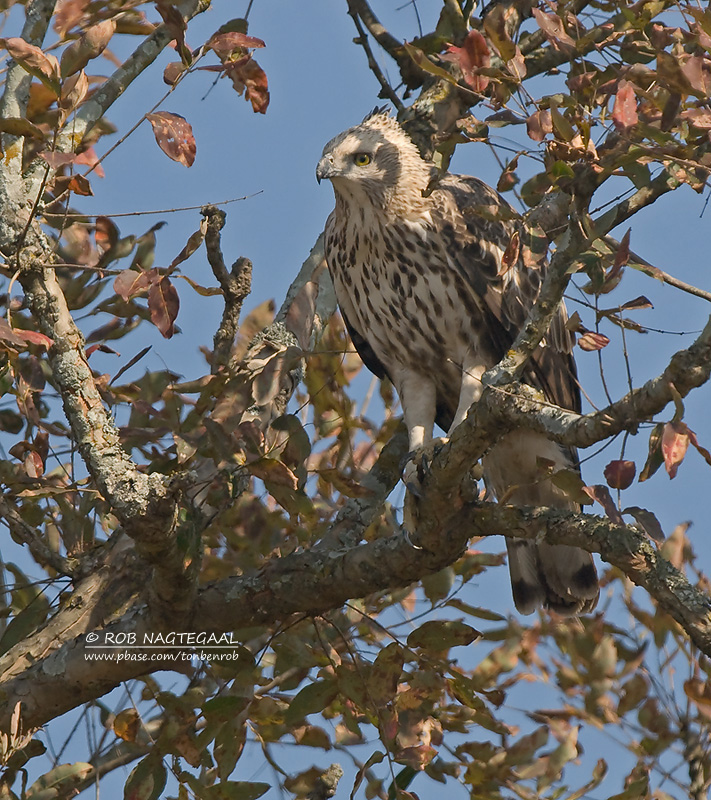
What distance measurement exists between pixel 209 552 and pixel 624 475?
7.04ft

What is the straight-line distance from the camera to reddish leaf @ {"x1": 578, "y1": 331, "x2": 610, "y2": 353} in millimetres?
2496

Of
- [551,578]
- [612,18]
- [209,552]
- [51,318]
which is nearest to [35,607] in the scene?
[209,552]

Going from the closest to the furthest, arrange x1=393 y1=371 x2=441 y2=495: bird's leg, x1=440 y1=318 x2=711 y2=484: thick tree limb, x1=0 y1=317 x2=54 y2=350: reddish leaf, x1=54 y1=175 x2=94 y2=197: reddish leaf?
1. x1=440 y1=318 x2=711 y2=484: thick tree limb
2. x1=0 y1=317 x2=54 y2=350: reddish leaf
3. x1=54 y1=175 x2=94 y2=197: reddish leaf
4. x1=393 y1=371 x2=441 y2=495: bird's leg

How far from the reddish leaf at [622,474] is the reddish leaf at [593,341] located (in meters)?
0.32

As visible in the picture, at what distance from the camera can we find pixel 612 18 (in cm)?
359

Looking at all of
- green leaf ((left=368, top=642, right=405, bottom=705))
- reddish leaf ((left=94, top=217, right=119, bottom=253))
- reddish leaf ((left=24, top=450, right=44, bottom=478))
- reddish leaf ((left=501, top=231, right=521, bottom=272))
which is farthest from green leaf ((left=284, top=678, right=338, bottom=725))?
reddish leaf ((left=94, top=217, right=119, bottom=253))

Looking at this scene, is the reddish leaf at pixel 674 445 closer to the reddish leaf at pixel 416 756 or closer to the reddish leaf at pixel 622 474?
the reddish leaf at pixel 622 474

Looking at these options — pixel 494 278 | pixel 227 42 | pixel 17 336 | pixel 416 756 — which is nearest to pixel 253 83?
pixel 227 42

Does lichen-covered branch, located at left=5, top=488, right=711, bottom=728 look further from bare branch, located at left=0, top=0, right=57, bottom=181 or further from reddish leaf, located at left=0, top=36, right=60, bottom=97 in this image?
reddish leaf, located at left=0, top=36, right=60, bottom=97

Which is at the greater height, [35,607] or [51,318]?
[51,318]

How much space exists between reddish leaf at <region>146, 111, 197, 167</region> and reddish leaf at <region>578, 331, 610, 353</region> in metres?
1.04

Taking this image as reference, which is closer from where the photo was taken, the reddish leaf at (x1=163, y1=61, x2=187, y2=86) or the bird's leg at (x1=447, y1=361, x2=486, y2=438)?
the reddish leaf at (x1=163, y1=61, x2=187, y2=86)

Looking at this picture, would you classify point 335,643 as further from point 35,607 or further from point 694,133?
point 694,133

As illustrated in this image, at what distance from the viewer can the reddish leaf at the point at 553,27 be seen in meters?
2.31
